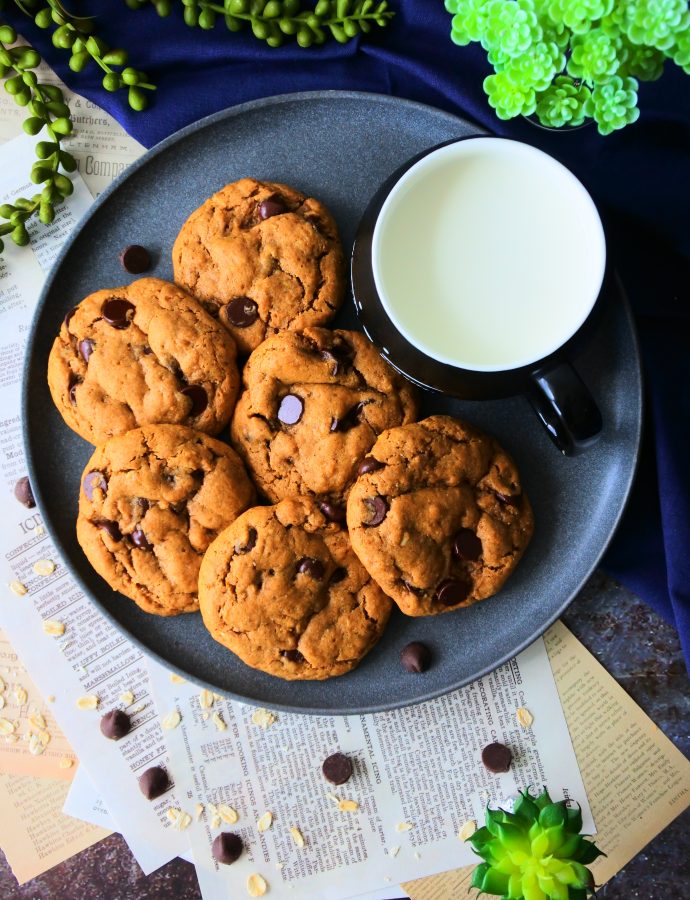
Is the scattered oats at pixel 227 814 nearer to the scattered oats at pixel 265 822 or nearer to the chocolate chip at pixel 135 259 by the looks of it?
the scattered oats at pixel 265 822

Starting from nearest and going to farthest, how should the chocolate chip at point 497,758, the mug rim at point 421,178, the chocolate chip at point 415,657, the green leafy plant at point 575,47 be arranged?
the green leafy plant at point 575,47, the mug rim at point 421,178, the chocolate chip at point 415,657, the chocolate chip at point 497,758

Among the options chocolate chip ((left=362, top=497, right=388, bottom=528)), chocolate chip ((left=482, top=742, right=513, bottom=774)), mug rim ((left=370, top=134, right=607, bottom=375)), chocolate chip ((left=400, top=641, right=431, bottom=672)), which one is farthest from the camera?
chocolate chip ((left=482, top=742, right=513, bottom=774))

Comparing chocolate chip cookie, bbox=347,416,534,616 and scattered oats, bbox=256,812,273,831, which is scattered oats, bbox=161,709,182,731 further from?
chocolate chip cookie, bbox=347,416,534,616

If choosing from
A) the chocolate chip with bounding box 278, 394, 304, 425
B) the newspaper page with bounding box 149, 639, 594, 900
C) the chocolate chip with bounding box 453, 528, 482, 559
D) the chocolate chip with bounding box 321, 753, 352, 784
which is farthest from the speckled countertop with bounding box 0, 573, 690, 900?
the chocolate chip with bounding box 278, 394, 304, 425

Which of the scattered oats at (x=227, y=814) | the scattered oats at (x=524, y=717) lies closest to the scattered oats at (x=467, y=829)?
the scattered oats at (x=524, y=717)

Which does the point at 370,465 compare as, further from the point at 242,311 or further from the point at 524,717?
the point at 524,717
